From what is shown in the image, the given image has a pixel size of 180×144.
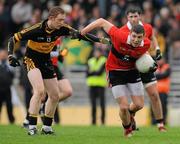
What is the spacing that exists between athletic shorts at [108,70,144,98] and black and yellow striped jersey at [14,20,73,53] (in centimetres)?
122

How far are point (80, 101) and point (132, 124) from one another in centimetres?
1024

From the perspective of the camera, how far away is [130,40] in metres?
14.3

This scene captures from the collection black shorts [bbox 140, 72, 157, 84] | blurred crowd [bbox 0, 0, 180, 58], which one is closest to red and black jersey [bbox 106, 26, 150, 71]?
black shorts [bbox 140, 72, 157, 84]

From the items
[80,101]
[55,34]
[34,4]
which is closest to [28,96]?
[80,101]

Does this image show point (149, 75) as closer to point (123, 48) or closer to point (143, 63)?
point (143, 63)

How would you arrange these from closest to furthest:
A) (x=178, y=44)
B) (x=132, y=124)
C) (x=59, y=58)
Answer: (x=132, y=124), (x=59, y=58), (x=178, y=44)

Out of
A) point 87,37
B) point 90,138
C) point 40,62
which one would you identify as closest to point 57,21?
point 87,37

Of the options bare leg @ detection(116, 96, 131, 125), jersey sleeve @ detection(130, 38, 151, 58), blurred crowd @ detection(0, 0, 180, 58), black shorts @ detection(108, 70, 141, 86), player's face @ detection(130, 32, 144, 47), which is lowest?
bare leg @ detection(116, 96, 131, 125)

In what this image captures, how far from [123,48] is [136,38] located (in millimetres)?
452

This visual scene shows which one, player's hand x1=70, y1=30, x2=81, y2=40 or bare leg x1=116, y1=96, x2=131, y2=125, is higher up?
player's hand x1=70, y1=30, x2=81, y2=40

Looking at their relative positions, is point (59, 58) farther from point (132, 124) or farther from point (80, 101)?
point (80, 101)

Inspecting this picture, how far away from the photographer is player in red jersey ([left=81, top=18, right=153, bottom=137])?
14438 mm

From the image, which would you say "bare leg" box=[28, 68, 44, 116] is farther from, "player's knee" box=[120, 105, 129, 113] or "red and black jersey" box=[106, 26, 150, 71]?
"player's knee" box=[120, 105, 129, 113]

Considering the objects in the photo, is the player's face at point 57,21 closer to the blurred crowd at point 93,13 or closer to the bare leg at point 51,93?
the bare leg at point 51,93
